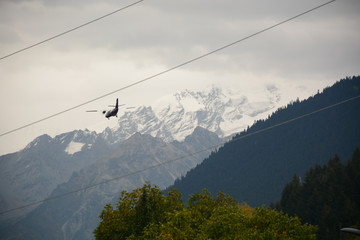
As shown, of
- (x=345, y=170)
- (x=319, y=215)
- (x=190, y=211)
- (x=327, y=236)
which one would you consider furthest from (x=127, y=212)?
(x=345, y=170)

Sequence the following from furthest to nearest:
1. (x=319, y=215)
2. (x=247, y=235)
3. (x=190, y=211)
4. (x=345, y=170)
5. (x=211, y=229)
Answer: (x=345, y=170)
(x=319, y=215)
(x=190, y=211)
(x=211, y=229)
(x=247, y=235)

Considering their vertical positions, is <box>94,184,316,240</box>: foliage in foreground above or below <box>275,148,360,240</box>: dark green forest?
above

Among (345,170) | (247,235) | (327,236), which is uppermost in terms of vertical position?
(247,235)

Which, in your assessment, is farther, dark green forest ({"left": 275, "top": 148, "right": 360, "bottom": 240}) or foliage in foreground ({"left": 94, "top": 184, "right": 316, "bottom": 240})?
dark green forest ({"left": 275, "top": 148, "right": 360, "bottom": 240})

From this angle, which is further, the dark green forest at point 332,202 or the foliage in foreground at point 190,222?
the dark green forest at point 332,202

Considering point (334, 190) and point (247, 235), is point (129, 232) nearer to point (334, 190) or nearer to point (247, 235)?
point (247, 235)

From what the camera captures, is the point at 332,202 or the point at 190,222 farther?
the point at 332,202

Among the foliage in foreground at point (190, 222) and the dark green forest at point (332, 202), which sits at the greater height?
the foliage in foreground at point (190, 222)

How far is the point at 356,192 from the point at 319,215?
623 inches

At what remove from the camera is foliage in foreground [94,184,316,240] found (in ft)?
235

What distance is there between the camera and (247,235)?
221 ft

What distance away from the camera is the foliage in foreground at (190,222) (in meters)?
71.5

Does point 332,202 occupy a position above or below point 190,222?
below

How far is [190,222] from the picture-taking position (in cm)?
7706
